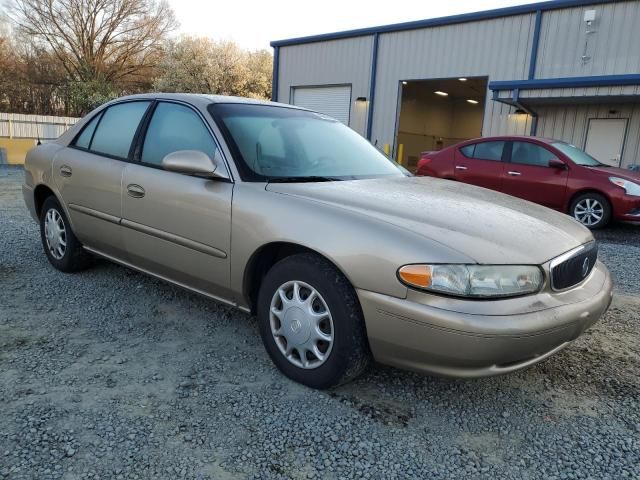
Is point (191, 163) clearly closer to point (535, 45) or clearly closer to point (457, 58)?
point (535, 45)

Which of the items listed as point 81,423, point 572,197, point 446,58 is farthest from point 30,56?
point 81,423

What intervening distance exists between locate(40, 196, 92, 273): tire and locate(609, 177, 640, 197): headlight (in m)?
7.32

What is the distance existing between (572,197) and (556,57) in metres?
6.84

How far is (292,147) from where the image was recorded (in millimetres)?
3252

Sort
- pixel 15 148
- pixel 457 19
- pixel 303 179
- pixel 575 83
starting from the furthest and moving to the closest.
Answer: pixel 15 148, pixel 457 19, pixel 575 83, pixel 303 179

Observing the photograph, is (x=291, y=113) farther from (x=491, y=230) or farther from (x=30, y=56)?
(x=30, y=56)

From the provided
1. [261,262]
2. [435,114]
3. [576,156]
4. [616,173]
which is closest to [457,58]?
[435,114]

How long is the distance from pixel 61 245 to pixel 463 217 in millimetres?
3362

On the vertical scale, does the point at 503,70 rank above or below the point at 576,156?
above

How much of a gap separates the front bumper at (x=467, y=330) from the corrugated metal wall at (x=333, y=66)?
15.1 meters

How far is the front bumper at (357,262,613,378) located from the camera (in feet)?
6.85

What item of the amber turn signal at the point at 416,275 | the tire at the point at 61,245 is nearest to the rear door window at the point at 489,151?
the tire at the point at 61,245

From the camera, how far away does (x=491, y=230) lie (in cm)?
242

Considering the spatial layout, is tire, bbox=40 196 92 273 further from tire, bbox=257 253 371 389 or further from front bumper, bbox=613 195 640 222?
front bumper, bbox=613 195 640 222
